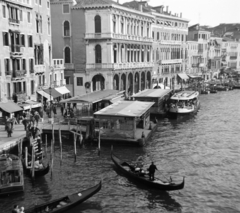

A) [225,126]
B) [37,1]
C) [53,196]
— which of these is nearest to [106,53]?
[37,1]

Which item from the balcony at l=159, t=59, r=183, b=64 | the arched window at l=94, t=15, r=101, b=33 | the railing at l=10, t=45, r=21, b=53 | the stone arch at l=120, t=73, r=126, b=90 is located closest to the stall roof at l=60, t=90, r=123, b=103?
the railing at l=10, t=45, r=21, b=53

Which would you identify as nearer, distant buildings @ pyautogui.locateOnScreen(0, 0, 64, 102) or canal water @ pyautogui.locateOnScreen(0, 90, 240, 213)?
canal water @ pyautogui.locateOnScreen(0, 90, 240, 213)

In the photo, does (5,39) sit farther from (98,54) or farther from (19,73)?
(98,54)

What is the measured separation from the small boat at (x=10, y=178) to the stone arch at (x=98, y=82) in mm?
29055

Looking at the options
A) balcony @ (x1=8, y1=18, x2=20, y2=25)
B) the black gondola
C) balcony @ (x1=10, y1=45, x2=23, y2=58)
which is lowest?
the black gondola

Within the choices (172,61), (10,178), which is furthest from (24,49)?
(172,61)

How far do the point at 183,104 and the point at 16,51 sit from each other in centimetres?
2143

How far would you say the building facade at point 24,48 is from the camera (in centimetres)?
3180

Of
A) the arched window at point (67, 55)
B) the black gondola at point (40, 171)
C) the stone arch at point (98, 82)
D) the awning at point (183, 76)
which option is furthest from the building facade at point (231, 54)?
the black gondola at point (40, 171)

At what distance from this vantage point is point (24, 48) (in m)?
35.2

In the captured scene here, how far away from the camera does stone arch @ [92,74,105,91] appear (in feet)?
158

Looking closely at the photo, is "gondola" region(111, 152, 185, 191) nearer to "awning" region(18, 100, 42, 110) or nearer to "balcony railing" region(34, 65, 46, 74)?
"awning" region(18, 100, 42, 110)

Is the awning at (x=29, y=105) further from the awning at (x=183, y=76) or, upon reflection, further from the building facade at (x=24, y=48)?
the awning at (x=183, y=76)

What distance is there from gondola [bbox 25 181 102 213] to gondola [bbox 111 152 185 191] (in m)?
3.06
